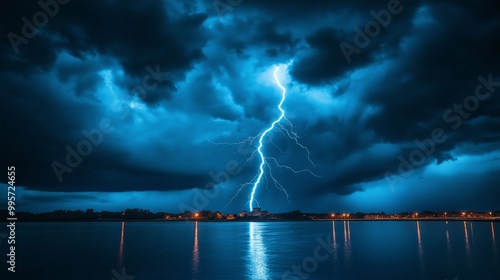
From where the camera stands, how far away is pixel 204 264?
109 feet

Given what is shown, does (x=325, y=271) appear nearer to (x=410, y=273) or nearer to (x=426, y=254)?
(x=410, y=273)

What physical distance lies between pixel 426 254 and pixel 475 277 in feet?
44.6

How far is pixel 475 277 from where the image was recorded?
2573cm

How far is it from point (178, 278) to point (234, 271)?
188 inches

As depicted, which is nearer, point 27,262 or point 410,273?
point 410,273

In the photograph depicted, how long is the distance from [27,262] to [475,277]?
129 feet

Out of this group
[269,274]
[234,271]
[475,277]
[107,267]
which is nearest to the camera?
[475,277]

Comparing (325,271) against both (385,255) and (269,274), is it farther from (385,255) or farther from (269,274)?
(385,255)

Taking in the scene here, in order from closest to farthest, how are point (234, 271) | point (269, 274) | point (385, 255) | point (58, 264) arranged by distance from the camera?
point (269, 274) → point (234, 271) → point (58, 264) → point (385, 255)

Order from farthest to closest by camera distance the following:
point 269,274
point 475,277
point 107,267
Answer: point 107,267
point 269,274
point 475,277

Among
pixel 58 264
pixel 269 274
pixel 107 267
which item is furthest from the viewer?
pixel 58 264

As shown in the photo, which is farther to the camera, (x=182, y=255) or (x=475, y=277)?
(x=182, y=255)

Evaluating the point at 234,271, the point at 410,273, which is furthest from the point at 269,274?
the point at 410,273

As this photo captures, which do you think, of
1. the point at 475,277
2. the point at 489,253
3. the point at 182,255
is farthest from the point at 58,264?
the point at 489,253
